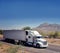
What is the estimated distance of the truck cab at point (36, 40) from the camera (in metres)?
40.9

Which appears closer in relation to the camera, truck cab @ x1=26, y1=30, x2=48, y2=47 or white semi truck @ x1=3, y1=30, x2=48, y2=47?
truck cab @ x1=26, y1=30, x2=48, y2=47

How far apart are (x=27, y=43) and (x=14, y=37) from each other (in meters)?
8.82

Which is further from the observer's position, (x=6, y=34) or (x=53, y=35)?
(x=53, y=35)

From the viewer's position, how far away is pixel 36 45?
136 ft

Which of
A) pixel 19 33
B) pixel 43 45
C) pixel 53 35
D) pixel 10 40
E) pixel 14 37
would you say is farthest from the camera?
pixel 53 35

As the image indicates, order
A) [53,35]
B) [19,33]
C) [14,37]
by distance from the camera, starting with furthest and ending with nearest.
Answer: [53,35], [14,37], [19,33]

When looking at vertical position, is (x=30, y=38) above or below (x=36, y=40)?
above

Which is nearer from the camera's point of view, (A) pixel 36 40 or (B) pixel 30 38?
(A) pixel 36 40

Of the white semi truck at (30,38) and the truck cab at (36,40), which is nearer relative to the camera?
the truck cab at (36,40)

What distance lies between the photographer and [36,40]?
41.5 metres

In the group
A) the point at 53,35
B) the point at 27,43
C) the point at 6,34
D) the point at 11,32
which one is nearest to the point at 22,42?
the point at 27,43

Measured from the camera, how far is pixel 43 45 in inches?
1608

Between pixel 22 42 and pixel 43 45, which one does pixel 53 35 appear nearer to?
pixel 22 42

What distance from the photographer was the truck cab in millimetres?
40881
